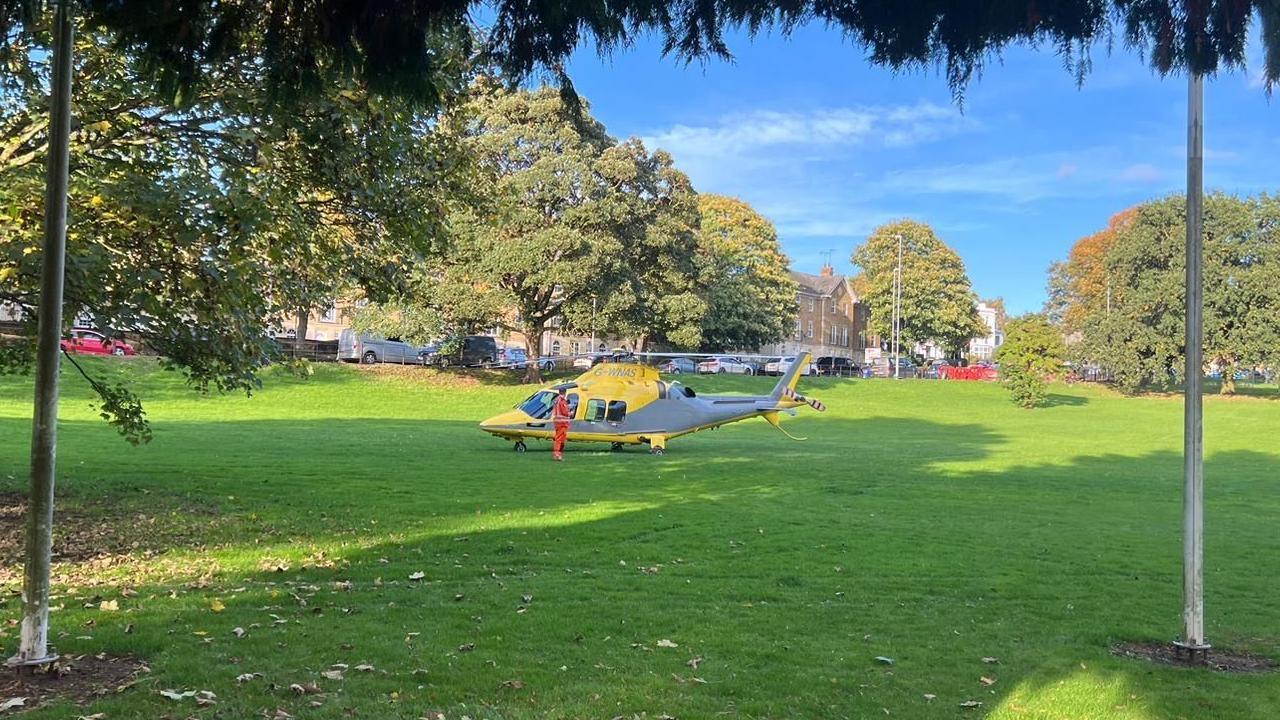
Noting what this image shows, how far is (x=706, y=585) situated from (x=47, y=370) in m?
5.79

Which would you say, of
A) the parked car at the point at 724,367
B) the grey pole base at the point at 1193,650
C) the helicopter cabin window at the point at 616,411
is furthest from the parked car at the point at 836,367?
the grey pole base at the point at 1193,650

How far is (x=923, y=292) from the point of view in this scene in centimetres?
8225

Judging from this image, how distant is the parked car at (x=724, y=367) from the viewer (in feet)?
205

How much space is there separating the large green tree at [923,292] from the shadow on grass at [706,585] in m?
63.7

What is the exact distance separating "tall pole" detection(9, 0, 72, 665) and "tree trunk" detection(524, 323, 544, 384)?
3877 centimetres

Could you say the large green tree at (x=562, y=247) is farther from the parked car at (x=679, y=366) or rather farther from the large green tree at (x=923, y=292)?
the large green tree at (x=923, y=292)

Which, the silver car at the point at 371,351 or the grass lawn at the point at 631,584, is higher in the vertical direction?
the silver car at the point at 371,351

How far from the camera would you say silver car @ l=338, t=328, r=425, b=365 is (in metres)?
54.2

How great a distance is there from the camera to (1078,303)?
273 ft

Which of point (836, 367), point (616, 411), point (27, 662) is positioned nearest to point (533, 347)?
point (616, 411)

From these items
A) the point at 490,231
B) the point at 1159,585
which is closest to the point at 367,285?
the point at 1159,585

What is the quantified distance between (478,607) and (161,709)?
2.98 meters

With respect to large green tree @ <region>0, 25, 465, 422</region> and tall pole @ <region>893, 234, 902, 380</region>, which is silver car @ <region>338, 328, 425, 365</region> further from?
large green tree @ <region>0, 25, 465, 422</region>

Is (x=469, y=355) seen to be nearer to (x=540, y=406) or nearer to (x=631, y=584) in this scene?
(x=540, y=406)
